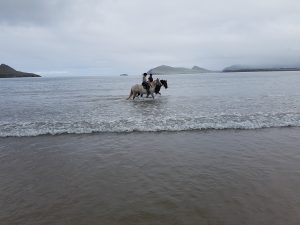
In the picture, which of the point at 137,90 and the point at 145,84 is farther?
the point at 145,84

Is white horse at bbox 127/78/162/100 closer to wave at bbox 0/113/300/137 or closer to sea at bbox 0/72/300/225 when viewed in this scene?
wave at bbox 0/113/300/137

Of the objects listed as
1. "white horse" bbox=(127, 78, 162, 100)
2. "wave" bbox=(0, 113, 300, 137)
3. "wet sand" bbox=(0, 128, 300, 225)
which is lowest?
"wave" bbox=(0, 113, 300, 137)

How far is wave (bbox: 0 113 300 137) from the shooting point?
38.2 feet

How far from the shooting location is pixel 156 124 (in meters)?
A: 12.6

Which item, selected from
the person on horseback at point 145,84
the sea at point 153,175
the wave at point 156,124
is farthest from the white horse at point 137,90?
the sea at point 153,175

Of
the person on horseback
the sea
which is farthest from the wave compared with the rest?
the person on horseback

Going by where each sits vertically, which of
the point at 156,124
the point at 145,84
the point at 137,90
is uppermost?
the point at 145,84

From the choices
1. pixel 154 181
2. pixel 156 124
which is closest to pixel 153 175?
pixel 154 181

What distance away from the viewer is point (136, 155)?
27.0ft

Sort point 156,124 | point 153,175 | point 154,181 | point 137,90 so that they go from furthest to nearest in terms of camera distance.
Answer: point 137,90
point 156,124
point 153,175
point 154,181

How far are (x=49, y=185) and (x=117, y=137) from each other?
174 inches

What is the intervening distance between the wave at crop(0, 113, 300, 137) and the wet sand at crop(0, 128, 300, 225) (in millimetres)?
1597

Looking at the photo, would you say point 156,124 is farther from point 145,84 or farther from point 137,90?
point 145,84

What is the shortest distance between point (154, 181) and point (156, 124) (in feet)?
21.0
